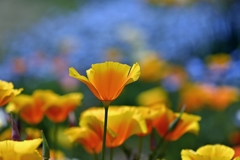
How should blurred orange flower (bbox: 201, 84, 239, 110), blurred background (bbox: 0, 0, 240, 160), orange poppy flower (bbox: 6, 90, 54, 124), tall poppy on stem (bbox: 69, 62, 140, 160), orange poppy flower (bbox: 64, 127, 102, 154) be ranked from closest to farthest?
tall poppy on stem (bbox: 69, 62, 140, 160), orange poppy flower (bbox: 64, 127, 102, 154), orange poppy flower (bbox: 6, 90, 54, 124), blurred orange flower (bbox: 201, 84, 239, 110), blurred background (bbox: 0, 0, 240, 160)

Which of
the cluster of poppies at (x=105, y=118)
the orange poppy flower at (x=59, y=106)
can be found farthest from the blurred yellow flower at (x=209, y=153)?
the orange poppy flower at (x=59, y=106)

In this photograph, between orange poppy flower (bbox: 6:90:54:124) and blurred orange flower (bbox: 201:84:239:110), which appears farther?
blurred orange flower (bbox: 201:84:239:110)

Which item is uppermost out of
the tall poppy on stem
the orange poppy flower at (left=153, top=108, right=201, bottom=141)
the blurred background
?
the tall poppy on stem

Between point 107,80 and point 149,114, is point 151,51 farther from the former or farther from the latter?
point 107,80

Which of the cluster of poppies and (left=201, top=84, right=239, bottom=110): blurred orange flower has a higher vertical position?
the cluster of poppies

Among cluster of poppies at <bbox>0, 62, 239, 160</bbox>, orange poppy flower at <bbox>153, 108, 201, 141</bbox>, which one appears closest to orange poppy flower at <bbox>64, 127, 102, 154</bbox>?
cluster of poppies at <bbox>0, 62, 239, 160</bbox>

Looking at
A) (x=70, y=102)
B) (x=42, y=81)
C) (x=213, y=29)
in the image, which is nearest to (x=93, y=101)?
(x=42, y=81)

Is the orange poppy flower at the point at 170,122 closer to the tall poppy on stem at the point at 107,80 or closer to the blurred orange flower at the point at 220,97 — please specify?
the tall poppy on stem at the point at 107,80

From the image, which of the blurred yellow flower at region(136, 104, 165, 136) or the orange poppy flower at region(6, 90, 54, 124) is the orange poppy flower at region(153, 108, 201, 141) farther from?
the orange poppy flower at region(6, 90, 54, 124)
